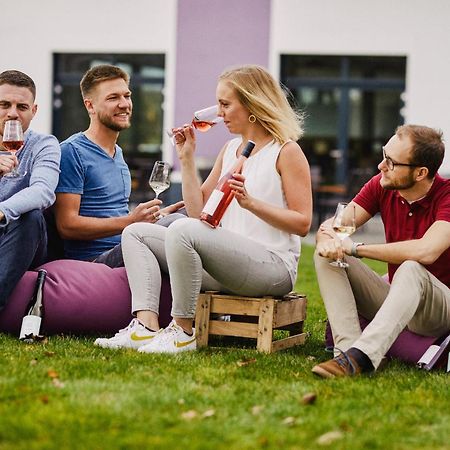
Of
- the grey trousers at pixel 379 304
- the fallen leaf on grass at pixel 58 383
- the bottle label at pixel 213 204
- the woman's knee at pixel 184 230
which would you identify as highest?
the bottle label at pixel 213 204

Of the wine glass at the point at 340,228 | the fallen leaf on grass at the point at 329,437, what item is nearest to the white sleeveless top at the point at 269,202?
the wine glass at the point at 340,228

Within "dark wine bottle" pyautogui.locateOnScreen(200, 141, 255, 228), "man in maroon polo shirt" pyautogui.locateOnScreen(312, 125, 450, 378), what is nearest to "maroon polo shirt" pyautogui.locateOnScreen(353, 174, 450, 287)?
"man in maroon polo shirt" pyautogui.locateOnScreen(312, 125, 450, 378)

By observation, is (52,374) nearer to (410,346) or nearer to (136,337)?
(136,337)

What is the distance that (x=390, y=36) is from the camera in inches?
632

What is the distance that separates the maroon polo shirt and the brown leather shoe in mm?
720

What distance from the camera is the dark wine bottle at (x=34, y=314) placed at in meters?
4.93

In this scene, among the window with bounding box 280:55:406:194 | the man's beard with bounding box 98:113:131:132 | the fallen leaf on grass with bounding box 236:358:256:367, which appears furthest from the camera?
the window with bounding box 280:55:406:194

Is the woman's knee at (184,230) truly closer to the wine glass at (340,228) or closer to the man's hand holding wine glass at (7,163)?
the wine glass at (340,228)

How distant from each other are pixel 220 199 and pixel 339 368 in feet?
3.33

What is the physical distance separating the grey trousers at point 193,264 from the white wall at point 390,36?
11695mm

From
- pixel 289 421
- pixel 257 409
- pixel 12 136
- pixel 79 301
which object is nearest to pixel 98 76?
pixel 12 136

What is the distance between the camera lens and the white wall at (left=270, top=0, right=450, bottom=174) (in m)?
15.9

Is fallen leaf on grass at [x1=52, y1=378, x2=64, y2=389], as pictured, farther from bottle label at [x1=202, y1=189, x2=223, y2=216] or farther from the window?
the window

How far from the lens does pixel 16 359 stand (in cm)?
432
